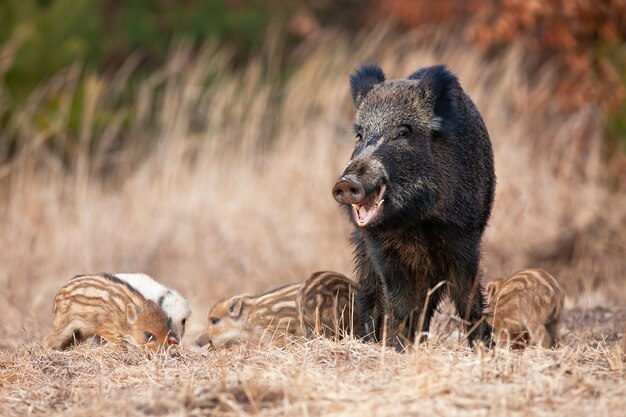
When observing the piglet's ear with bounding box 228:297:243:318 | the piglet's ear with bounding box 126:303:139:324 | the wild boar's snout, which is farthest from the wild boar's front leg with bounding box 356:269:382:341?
the piglet's ear with bounding box 126:303:139:324

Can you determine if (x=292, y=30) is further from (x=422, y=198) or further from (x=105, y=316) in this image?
(x=422, y=198)

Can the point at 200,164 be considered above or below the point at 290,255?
above

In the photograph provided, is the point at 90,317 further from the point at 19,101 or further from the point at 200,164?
the point at 19,101

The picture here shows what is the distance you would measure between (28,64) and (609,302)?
25.6 feet

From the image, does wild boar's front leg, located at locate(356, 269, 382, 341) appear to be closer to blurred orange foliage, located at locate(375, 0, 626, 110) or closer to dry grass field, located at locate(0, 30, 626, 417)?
dry grass field, located at locate(0, 30, 626, 417)

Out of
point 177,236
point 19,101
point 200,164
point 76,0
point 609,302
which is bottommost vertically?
point 609,302

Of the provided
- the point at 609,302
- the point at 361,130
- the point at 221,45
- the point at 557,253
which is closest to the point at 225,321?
the point at 361,130

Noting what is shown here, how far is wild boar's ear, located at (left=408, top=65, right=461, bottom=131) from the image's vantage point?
555 cm

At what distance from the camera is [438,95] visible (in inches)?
220

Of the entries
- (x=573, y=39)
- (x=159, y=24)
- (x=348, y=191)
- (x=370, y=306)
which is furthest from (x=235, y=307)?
(x=159, y=24)

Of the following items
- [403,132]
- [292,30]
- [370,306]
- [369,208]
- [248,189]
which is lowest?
[370,306]

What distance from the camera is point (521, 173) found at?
10117 millimetres

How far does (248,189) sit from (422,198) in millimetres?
5255

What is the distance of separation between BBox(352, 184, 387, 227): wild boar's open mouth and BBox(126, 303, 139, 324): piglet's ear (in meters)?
1.71
